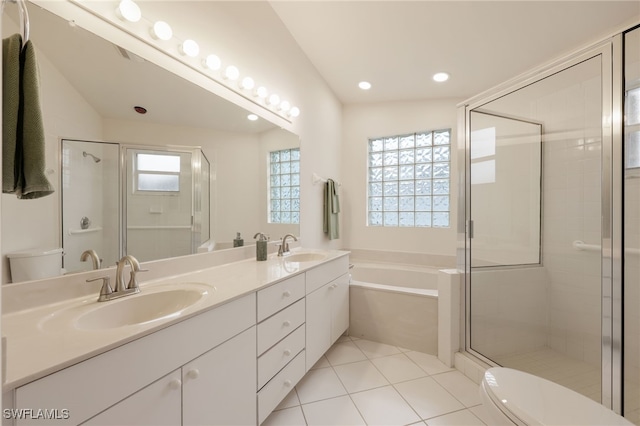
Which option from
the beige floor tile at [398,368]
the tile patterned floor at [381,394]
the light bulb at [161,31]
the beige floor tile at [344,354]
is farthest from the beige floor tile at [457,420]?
the light bulb at [161,31]

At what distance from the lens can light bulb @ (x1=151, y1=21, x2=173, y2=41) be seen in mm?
1325

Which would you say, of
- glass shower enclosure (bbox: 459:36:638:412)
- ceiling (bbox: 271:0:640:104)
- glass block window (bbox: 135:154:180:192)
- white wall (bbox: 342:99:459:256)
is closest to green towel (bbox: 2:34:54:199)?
glass block window (bbox: 135:154:180:192)

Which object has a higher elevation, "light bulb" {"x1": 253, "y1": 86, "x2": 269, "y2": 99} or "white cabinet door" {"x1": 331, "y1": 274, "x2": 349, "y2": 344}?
"light bulb" {"x1": 253, "y1": 86, "x2": 269, "y2": 99}

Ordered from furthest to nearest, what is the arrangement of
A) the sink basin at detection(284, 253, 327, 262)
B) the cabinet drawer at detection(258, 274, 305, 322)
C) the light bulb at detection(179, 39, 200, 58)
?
the sink basin at detection(284, 253, 327, 262), the light bulb at detection(179, 39, 200, 58), the cabinet drawer at detection(258, 274, 305, 322)

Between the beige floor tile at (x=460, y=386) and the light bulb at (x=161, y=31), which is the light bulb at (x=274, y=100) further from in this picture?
the beige floor tile at (x=460, y=386)

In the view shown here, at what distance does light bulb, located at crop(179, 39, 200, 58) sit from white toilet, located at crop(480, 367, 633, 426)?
7.01ft

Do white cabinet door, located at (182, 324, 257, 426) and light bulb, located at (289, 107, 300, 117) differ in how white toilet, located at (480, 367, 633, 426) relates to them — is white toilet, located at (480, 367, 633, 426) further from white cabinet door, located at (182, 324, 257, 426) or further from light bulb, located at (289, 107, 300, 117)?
light bulb, located at (289, 107, 300, 117)

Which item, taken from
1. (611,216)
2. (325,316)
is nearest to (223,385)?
(325,316)

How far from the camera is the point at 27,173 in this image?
78 cm

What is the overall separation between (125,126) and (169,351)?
3.32 ft

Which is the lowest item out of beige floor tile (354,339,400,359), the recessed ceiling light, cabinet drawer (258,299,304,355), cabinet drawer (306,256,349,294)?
beige floor tile (354,339,400,359)

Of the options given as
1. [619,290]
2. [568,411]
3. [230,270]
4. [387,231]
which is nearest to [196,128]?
[230,270]

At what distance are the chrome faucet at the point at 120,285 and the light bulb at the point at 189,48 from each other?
3.58 feet

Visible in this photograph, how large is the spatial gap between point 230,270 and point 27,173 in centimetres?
101
